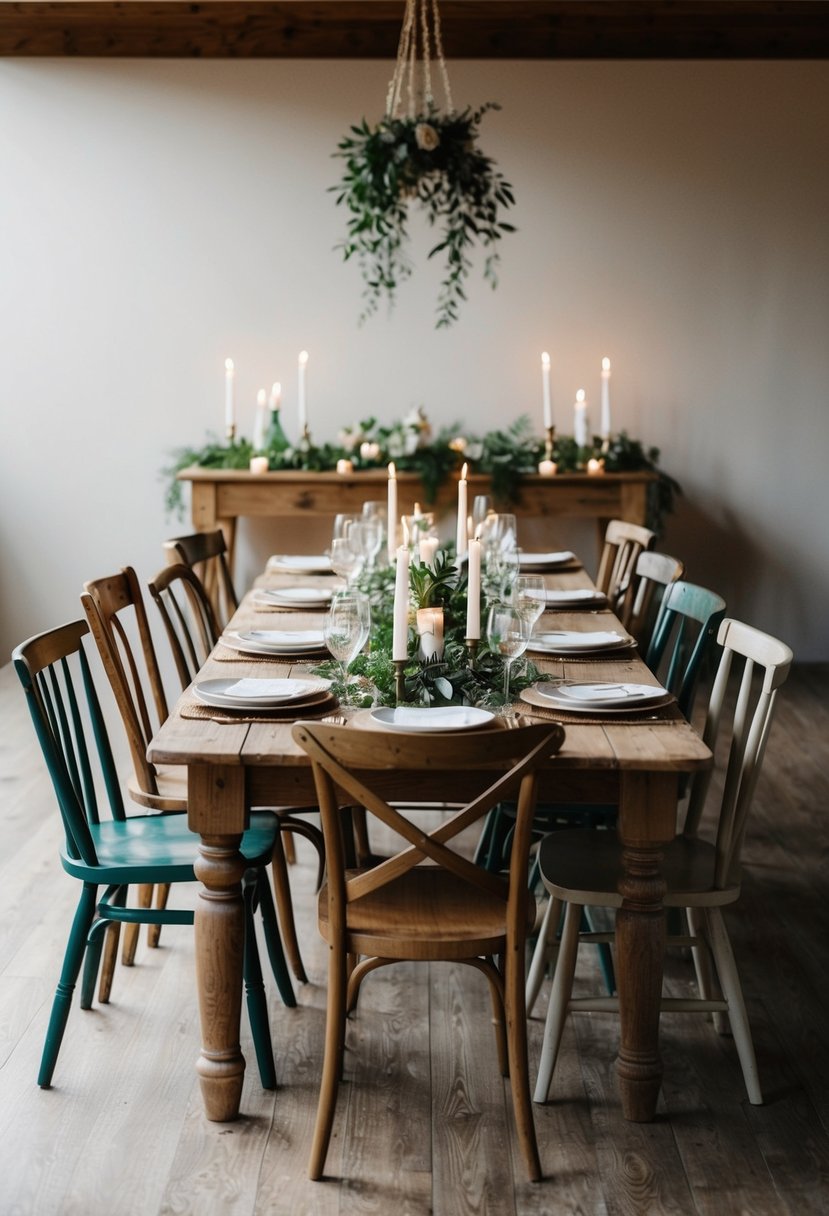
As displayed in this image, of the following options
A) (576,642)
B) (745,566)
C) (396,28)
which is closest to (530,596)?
(576,642)

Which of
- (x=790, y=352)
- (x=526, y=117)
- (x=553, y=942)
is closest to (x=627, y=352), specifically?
(x=790, y=352)

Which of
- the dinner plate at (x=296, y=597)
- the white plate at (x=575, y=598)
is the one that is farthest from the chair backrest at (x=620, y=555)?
the dinner plate at (x=296, y=597)

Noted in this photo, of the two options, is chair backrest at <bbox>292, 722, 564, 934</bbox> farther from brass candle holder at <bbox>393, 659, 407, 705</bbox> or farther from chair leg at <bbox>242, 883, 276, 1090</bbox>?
chair leg at <bbox>242, 883, 276, 1090</bbox>

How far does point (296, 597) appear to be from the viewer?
3.65m

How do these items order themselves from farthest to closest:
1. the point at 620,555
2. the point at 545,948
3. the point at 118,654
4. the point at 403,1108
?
1. the point at 620,555
2. the point at 118,654
3. the point at 545,948
4. the point at 403,1108

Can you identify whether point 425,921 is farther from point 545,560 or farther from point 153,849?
point 545,560

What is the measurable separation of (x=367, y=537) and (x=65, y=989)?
1594 mm

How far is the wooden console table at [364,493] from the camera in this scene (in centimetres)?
549

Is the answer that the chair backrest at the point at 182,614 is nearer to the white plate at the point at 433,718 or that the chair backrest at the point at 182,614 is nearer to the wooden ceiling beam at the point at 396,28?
the white plate at the point at 433,718

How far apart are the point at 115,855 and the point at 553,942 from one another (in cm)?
92

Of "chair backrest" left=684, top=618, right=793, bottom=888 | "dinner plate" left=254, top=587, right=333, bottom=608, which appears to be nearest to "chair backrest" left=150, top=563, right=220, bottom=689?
"dinner plate" left=254, top=587, right=333, bottom=608

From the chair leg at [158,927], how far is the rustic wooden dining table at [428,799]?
73 centimetres

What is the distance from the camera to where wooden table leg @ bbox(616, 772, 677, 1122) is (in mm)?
2213

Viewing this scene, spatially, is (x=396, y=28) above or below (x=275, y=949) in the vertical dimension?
above
